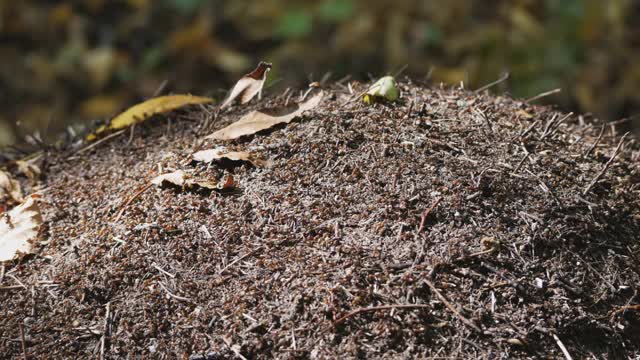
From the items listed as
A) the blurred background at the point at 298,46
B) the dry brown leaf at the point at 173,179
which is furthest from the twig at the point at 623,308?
the blurred background at the point at 298,46

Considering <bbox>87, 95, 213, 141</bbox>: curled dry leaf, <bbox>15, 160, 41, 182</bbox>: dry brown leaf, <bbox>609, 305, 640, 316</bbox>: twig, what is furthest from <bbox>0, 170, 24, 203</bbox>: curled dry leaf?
<bbox>609, 305, 640, 316</bbox>: twig

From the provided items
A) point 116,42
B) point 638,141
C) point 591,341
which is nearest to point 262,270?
point 591,341

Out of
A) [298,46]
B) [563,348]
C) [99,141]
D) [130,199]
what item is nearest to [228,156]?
[130,199]

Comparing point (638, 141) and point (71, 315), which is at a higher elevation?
point (71, 315)

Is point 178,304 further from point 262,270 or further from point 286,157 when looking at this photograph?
point 286,157

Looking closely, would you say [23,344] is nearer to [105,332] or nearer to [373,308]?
[105,332]
